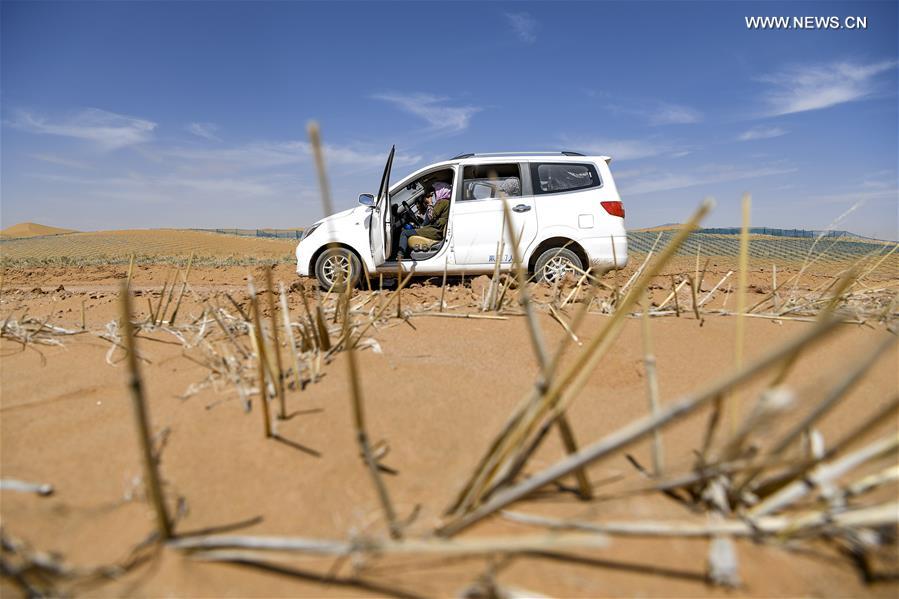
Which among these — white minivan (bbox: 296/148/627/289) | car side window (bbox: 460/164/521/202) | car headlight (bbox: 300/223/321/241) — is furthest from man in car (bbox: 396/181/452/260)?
car headlight (bbox: 300/223/321/241)

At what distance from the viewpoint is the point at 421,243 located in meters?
6.95

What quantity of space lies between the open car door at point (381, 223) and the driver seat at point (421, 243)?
47 cm

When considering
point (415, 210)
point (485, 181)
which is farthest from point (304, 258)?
point (485, 181)

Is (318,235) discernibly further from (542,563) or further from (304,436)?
(542,563)

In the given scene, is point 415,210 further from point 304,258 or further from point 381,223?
point 304,258

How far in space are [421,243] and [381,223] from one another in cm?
76

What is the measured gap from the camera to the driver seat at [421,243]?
6941mm

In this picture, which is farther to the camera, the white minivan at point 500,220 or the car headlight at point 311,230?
the car headlight at point 311,230

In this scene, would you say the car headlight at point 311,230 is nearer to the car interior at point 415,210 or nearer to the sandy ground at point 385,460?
the car interior at point 415,210

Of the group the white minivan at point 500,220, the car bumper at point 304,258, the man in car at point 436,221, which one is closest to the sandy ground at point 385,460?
the white minivan at point 500,220

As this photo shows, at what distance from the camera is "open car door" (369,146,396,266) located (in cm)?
633

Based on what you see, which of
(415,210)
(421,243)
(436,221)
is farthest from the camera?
(415,210)

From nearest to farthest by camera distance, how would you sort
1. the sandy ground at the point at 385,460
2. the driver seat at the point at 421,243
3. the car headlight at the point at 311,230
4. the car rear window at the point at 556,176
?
the sandy ground at the point at 385,460
the car rear window at the point at 556,176
the car headlight at the point at 311,230
the driver seat at the point at 421,243

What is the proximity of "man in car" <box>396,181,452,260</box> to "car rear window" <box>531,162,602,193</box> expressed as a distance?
47.5 inches
